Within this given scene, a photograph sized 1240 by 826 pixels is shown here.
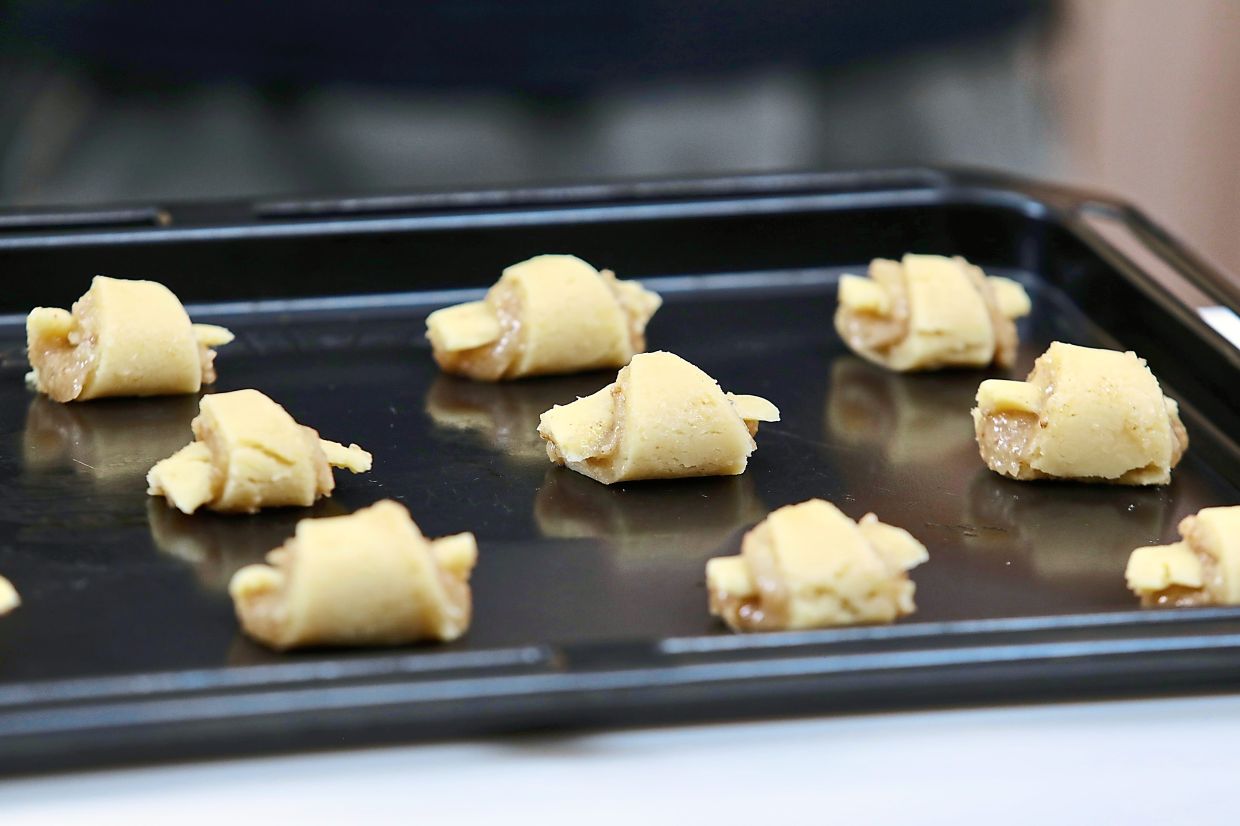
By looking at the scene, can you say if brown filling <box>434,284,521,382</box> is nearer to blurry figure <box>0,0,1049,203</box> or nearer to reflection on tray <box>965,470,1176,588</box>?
reflection on tray <box>965,470,1176,588</box>

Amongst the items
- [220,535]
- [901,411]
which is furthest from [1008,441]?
[220,535]

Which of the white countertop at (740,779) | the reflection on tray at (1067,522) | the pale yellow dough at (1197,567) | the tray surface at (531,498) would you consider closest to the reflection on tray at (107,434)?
the tray surface at (531,498)

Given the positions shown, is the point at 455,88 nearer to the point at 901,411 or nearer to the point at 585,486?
the point at 901,411

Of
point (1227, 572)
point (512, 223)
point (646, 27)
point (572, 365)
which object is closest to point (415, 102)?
point (646, 27)

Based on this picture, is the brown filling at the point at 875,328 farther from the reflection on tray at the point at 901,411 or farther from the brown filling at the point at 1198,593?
the brown filling at the point at 1198,593

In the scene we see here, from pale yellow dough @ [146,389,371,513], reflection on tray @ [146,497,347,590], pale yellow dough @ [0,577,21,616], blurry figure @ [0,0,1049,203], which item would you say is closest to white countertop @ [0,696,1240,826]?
pale yellow dough @ [0,577,21,616]

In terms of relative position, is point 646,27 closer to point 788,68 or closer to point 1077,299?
point 788,68

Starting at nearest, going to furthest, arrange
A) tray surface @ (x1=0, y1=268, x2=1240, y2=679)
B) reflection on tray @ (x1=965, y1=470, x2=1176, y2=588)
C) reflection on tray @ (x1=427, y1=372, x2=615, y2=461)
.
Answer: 1. tray surface @ (x1=0, y1=268, x2=1240, y2=679)
2. reflection on tray @ (x1=965, y1=470, x2=1176, y2=588)
3. reflection on tray @ (x1=427, y1=372, x2=615, y2=461)
